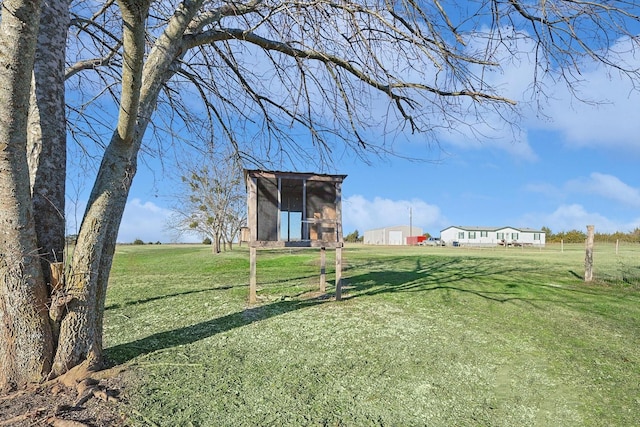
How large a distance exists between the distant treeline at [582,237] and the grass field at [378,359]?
46.4m

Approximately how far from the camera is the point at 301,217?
7934 millimetres

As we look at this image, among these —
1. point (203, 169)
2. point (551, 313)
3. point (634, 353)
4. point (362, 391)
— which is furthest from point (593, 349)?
point (203, 169)

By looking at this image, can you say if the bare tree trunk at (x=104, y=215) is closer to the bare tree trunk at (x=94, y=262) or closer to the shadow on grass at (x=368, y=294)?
the bare tree trunk at (x=94, y=262)

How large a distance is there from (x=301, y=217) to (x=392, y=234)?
199 feet

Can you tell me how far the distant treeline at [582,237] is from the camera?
146 ft

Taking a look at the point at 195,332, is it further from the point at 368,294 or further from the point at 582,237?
the point at 582,237

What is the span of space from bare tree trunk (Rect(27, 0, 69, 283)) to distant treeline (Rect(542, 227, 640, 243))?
5152cm

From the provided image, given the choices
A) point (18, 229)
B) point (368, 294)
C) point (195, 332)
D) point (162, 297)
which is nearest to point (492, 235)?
point (368, 294)

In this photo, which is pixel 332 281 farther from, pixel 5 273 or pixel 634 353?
pixel 5 273

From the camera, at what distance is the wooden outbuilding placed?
7.29 meters

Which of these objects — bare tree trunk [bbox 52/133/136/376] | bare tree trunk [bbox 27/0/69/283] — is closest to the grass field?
bare tree trunk [bbox 52/133/136/376]

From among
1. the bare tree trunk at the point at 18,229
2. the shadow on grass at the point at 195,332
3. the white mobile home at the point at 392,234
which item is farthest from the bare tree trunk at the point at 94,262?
the white mobile home at the point at 392,234

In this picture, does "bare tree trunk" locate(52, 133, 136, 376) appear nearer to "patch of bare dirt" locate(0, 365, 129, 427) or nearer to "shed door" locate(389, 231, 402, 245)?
"patch of bare dirt" locate(0, 365, 129, 427)

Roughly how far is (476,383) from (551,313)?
3.71m
